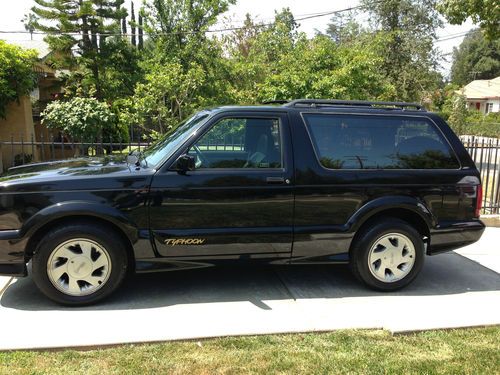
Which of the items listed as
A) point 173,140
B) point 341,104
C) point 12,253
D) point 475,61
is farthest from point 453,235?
point 475,61

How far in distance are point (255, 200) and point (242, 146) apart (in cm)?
63

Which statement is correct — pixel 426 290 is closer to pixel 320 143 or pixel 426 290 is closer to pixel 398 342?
pixel 398 342

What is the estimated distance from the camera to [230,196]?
426 centimetres

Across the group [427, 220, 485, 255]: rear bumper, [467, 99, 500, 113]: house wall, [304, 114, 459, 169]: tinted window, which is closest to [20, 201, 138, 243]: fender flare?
[304, 114, 459, 169]: tinted window

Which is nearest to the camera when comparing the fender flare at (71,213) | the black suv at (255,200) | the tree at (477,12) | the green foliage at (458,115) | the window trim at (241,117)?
the fender flare at (71,213)

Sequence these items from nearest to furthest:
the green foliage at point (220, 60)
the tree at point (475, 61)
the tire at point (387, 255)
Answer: the tire at point (387, 255) → the green foliage at point (220, 60) → the tree at point (475, 61)

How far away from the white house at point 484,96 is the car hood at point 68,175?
6204 cm

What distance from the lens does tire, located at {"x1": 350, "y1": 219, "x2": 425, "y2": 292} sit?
15.2ft

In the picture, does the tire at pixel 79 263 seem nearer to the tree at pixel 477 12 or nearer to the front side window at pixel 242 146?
the front side window at pixel 242 146

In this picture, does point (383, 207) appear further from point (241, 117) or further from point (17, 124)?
point (17, 124)

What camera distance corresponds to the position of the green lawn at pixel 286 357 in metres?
3.14

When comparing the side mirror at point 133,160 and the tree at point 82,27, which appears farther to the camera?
the tree at point 82,27

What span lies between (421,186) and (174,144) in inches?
99.5

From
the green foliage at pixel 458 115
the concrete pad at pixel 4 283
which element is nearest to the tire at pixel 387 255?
the concrete pad at pixel 4 283
